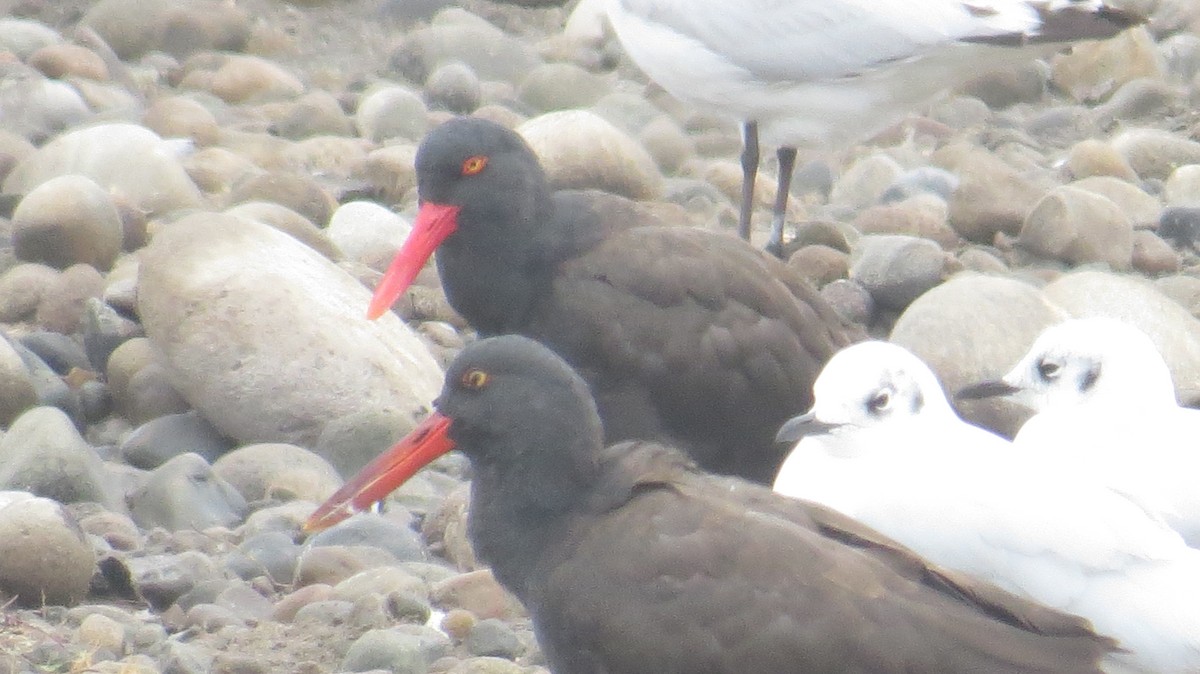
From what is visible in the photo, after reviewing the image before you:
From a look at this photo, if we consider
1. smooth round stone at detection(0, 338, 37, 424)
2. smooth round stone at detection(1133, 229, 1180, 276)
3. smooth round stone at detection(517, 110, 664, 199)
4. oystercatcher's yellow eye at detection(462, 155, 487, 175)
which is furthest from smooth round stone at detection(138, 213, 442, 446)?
smooth round stone at detection(1133, 229, 1180, 276)

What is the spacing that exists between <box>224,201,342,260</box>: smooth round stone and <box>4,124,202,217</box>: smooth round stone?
2.20 ft

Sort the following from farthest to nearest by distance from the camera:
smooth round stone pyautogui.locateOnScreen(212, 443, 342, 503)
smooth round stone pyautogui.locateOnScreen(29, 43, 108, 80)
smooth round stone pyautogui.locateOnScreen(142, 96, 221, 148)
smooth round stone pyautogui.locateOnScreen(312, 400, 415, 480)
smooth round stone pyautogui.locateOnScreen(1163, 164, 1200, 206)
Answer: smooth round stone pyautogui.locateOnScreen(29, 43, 108, 80) < smooth round stone pyautogui.locateOnScreen(1163, 164, 1200, 206) < smooth round stone pyautogui.locateOnScreen(142, 96, 221, 148) < smooth round stone pyautogui.locateOnScreen(312, 400, 415, 480) < smooth round stone pyautogui.locateOnScreen(212, 443, 342, 503)

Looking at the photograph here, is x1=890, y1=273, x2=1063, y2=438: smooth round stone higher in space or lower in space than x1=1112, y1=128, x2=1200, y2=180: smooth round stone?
higher

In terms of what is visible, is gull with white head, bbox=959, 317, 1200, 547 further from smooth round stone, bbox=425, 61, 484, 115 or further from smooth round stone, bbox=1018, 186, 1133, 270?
smooth round stone, bbox=425, 61, 484, 115

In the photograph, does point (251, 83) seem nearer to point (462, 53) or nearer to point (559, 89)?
point (462, 53)

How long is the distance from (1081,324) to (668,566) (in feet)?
7.20

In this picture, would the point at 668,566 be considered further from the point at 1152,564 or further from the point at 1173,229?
the point at 1173,229

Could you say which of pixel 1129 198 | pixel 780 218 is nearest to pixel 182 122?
pixel 780 218

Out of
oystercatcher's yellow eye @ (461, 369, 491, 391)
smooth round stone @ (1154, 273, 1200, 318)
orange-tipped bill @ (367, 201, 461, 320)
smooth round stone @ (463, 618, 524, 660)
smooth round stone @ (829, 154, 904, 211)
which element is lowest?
smooth round stone @ (829, 154, 904, 211)

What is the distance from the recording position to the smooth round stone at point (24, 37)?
10.8m

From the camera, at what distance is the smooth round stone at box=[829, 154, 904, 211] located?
1000 centimetres

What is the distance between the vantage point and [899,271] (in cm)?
799

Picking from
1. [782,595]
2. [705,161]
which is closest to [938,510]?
[782,595]

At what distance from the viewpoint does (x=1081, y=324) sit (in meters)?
5.77
